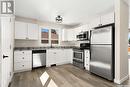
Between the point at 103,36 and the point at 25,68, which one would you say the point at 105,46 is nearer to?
the point at 103,36

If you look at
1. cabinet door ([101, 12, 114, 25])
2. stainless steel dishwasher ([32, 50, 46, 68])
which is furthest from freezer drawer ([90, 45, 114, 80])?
stainless steel dishwasher ([32, 50, 46, 68])

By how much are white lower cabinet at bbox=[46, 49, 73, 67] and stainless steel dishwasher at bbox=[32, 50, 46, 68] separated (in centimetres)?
21

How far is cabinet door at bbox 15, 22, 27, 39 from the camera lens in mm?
3404

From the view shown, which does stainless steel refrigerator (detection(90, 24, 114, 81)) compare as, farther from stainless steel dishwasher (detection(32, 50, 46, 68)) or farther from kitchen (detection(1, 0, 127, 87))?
stainless steel dishwasher (detection(32, 50, 46, 68))

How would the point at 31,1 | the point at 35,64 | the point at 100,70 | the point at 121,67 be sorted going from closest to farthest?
the point at 121,67 → the point at 31,1 → the point at 100,70 → the point at 35,64

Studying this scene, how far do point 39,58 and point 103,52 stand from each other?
2787 millimetres

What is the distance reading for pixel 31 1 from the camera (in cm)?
243

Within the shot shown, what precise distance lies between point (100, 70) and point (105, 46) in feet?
2.77

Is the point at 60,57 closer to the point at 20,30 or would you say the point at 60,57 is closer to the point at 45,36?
the point at 45,36

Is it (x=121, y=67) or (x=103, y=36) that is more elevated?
(x=103, y=36)

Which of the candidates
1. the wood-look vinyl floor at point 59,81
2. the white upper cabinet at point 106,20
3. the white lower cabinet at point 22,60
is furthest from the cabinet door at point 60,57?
the white upper cabinet at point 106,20

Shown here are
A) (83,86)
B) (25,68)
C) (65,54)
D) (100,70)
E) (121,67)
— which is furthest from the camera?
(65,54)

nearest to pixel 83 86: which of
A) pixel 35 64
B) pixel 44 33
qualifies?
pixel 35 64

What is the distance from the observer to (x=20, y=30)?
3475 millimetres
